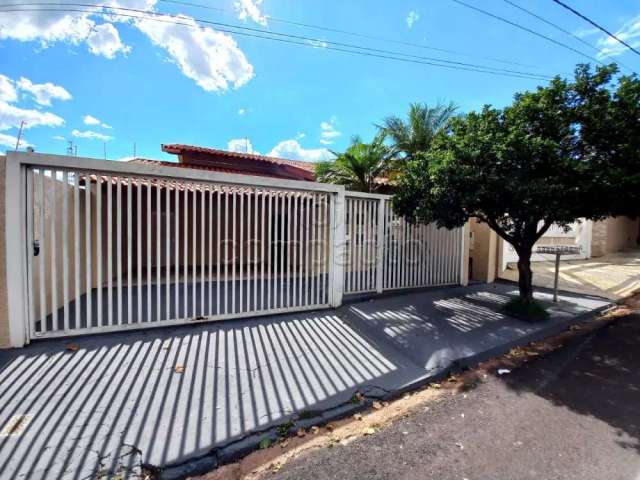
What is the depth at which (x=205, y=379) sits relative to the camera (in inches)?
138

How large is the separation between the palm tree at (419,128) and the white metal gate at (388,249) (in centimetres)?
257

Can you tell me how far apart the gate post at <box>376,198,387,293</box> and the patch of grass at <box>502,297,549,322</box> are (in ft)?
8.85

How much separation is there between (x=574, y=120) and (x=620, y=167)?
3.33 ft

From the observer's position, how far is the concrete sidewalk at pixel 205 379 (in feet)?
8.00

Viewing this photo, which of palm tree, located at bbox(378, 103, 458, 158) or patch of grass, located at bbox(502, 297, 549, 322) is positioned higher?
palm tree, located at bbox(378, 103, 458, 158)

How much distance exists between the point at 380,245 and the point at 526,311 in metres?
3.19

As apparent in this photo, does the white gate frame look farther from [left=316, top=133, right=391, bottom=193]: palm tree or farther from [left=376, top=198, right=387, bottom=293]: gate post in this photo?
[left=316, top=133, right=391, bottom=193]: palm tree

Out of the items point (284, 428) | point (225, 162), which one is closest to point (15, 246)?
point (284, 428)

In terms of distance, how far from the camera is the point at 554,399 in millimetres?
3396

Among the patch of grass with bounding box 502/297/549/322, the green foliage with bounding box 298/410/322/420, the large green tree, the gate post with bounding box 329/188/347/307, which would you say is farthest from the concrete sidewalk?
the large green tree

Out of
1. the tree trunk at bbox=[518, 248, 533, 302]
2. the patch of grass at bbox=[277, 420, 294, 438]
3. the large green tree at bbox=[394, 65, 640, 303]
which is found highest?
the large green tree at bbox=[394, 65, 640, 303]

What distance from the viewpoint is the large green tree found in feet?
15.1

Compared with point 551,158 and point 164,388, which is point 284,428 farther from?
point 551,158

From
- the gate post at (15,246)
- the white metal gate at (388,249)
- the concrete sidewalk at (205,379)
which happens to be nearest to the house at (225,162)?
the white metal gate at (388,249)
